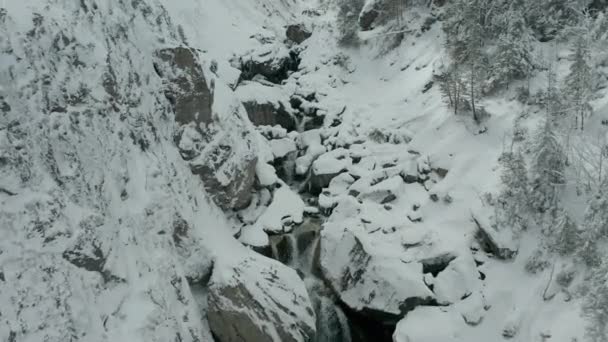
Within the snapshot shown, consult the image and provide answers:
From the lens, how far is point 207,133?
1232 cm

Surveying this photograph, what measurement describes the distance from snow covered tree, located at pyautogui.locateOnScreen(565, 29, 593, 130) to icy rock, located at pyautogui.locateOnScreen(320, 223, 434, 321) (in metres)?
5.68

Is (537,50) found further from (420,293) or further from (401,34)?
(420,293)

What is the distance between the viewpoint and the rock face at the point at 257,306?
9.95 m

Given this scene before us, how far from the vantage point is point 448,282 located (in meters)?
10.8

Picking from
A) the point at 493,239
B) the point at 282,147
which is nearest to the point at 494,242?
the point at 493,239

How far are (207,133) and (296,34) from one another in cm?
1281

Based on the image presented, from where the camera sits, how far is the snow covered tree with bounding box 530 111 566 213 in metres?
10.8

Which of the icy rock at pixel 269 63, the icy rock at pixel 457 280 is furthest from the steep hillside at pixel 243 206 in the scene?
the icy rock at pixel 269 63

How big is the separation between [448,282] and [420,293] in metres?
0.75

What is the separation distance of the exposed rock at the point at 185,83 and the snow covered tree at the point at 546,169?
328 inches

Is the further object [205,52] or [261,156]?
[205,52]

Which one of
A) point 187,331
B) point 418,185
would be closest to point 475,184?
point 418,185

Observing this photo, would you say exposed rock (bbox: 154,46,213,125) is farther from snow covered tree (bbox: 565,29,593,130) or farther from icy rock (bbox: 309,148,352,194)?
snow covered tree (bbox: 565,29,593,130)

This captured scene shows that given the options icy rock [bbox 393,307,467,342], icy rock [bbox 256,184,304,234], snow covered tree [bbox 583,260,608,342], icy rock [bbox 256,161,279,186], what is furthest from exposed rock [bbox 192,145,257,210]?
snow covered tree [bbox 583,260,608,342]
